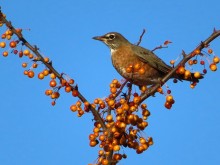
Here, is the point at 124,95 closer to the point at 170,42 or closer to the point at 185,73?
the point at 185,73

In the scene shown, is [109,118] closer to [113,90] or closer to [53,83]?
[113,90]

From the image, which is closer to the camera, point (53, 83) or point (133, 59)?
point (53, 83)

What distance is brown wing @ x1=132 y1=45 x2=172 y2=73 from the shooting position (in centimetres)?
670

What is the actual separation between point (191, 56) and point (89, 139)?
4.56 ft

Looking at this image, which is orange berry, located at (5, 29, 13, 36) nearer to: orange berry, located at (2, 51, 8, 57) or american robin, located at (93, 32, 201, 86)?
orange berry, located at (2, 51, 8, 57)

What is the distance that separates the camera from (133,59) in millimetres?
6977

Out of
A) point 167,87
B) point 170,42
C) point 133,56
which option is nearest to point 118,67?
point 133,56

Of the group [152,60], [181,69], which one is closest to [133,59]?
[152,60]

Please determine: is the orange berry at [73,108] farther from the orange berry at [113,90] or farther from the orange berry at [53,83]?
the orange berry at [113,90]

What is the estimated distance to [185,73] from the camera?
405cm

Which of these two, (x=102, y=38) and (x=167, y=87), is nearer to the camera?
(x=167, y=87)

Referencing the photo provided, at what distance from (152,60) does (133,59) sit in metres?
0.37

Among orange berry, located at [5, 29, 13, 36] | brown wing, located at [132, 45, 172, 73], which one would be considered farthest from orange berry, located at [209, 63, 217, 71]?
brown wing, located at [132, 45, 172, 73]

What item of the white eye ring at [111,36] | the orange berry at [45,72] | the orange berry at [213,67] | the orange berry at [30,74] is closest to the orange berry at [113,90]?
the orange berry at [45,72]
